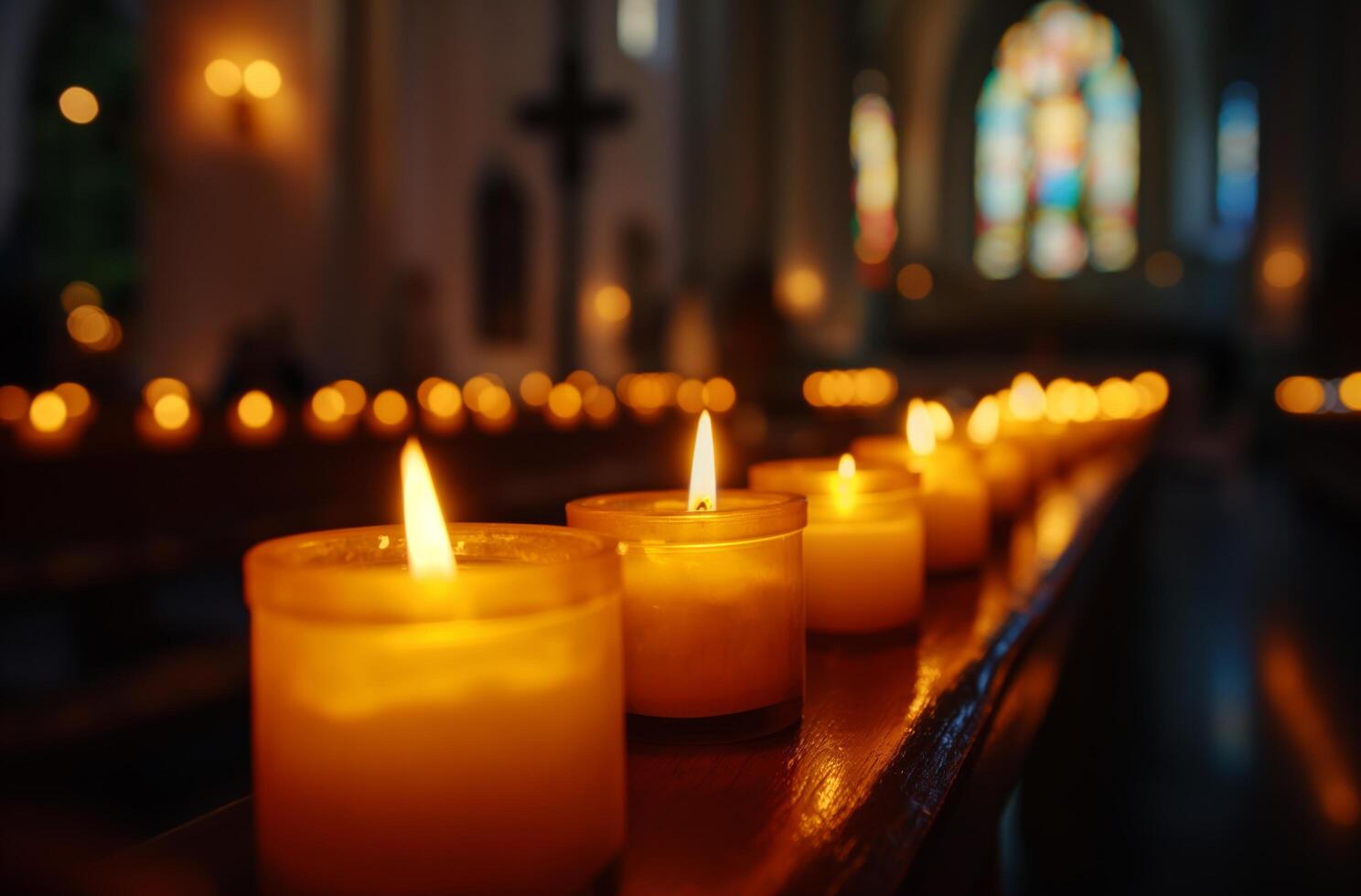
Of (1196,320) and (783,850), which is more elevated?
(1196,320)

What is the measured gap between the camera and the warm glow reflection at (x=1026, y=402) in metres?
1.91

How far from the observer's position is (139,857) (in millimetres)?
434

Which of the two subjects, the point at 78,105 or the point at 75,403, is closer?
the point at 75,403

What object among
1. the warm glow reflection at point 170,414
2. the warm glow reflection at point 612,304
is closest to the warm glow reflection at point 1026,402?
the warm glow reflection at point 170,414

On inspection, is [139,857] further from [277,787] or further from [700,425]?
[700,425]

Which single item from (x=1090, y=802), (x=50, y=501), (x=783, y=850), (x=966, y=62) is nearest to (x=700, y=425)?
(x=783, y=850)

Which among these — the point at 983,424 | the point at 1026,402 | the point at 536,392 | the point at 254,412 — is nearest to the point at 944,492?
the point at 983,424

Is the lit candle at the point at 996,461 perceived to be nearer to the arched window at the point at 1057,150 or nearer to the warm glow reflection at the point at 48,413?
the warm glow reflection at the point at 48,413

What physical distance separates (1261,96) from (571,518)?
1339cm

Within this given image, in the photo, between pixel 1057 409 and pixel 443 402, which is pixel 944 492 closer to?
pixel 1057 409

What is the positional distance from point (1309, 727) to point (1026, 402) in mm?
747

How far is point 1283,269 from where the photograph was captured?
11.6 metres

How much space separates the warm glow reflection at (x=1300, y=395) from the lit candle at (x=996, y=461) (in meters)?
6.70

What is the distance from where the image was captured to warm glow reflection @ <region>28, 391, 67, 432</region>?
7.98ft
